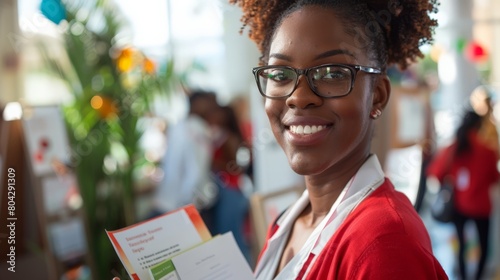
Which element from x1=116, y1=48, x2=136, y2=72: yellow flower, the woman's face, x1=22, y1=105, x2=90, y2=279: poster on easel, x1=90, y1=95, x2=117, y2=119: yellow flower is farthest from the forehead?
x1=116, y1=48, x2=136, y2=72: yellow flower

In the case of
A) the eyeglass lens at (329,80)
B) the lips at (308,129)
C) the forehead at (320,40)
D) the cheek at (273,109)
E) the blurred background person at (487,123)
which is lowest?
the blurred background person at (487,123)

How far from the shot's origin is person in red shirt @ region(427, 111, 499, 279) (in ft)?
14.4

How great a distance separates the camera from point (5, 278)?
4.48 ft

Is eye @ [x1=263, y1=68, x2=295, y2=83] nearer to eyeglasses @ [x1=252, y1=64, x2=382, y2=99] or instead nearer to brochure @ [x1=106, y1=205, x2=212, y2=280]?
eyeglasses @ [x1=252, y1=64, x2=382, y2=99]

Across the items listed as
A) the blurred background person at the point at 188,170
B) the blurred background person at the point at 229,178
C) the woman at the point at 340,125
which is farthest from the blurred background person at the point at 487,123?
the woman at the point at 340,125

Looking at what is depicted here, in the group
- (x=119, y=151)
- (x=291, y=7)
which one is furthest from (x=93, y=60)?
(x=291, y=7)

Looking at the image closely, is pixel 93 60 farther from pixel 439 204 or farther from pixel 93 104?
pixel 439 204

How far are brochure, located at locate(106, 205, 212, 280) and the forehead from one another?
0.37 m

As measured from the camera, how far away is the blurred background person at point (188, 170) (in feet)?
12.2

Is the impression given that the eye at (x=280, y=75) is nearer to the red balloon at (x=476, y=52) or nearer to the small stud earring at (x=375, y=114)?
the small stud earring at (x=375, y=114)

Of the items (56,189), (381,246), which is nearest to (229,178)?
(56,189)

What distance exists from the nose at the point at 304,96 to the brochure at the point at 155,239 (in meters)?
0.32

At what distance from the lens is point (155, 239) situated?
1074 millimetres

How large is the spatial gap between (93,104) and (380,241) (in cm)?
317
